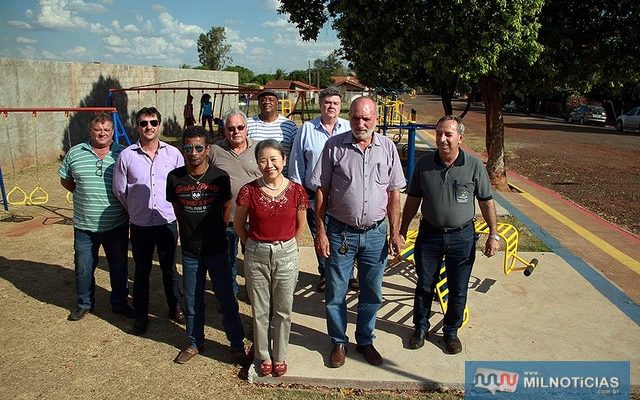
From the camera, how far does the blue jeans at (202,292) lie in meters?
3.47

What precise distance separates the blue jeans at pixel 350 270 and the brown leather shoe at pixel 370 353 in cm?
13

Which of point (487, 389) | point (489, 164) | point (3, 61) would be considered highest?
point (3, 61)

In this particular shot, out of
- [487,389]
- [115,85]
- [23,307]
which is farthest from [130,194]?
[115,85]

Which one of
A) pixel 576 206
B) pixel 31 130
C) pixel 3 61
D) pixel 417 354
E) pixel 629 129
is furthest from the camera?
pixel 629 129

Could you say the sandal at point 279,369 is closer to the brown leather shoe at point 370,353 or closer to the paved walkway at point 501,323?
the paved walkway at point 501,323

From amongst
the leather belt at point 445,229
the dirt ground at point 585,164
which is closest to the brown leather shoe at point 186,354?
the leather belt at point 445,229

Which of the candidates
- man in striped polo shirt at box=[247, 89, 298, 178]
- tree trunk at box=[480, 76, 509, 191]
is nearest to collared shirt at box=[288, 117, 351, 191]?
man in striped polo shirt at box=[247, 89, 298, 178]

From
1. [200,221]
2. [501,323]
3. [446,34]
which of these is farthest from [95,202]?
[446,34]

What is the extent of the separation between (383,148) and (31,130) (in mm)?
11656

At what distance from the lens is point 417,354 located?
12.2 ft

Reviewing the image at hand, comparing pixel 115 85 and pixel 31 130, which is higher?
pixel 115 85

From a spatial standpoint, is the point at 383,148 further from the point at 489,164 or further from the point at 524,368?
the point at 489,164

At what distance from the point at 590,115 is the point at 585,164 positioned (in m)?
17.9

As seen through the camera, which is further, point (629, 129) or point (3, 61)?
point (629, 129)
